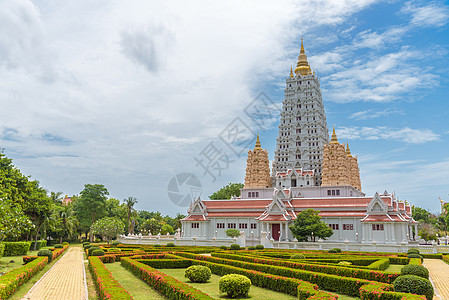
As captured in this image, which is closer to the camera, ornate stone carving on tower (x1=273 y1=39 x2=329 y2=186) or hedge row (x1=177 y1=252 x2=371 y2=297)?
hedge row (x1=177 y1=252 x2=371 y2=297)

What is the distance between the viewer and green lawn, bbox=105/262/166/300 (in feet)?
58.1

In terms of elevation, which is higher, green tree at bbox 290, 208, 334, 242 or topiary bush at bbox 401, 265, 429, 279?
green tree at bbox 290, 208, 334, 242

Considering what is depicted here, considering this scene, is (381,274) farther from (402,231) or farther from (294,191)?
(294,191)

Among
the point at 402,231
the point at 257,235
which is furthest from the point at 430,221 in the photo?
the point at 257,235

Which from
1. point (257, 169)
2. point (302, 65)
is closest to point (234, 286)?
point (257, 169)

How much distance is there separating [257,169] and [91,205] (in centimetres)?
4062

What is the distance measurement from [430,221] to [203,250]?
87.9m

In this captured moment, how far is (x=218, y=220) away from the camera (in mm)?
68250

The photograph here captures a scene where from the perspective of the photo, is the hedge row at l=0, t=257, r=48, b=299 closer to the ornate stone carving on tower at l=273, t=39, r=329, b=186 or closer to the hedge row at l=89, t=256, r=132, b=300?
the hedge row at l=89, t=256, r=132, b=300

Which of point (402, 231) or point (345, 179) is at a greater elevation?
point (345, 179)

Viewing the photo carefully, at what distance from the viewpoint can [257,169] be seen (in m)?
82.2

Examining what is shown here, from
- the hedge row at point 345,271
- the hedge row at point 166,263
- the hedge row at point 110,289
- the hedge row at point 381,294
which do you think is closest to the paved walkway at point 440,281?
the hedge row at point 345,271

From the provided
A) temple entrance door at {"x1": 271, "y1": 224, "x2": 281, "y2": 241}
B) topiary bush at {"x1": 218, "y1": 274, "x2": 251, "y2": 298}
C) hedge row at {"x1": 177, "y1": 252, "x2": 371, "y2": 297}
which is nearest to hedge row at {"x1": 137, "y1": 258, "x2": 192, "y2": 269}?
hedge row at {"x1": 177, "y1": 252, "x2": 371, "y2": 297}

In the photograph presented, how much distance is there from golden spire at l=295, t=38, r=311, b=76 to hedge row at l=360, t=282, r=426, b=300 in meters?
82.0
